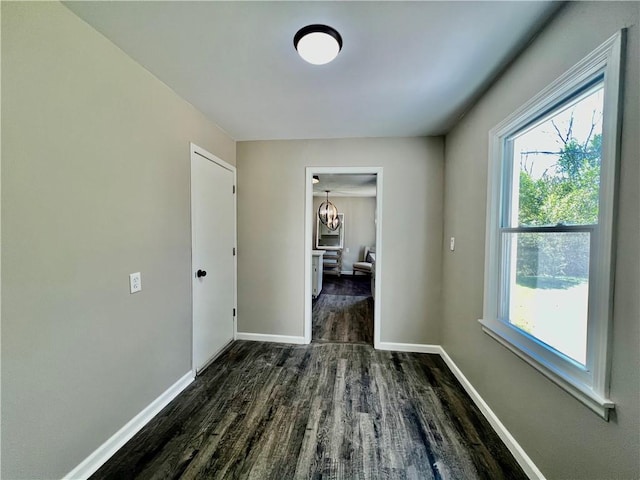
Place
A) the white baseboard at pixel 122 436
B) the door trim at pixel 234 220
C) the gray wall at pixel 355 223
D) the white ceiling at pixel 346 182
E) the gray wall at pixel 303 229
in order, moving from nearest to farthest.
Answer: the white baseboard at pixel 122 436 < the door trim at pixel 234 220 < the gray wall at pixel 303 229 < the white ceiling at pixel 346 182 < the gray wall at pixel 355 223

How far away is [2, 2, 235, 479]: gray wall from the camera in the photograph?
42.1 inches

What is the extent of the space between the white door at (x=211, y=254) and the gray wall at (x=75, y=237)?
0.37m

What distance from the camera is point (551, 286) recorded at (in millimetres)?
1327

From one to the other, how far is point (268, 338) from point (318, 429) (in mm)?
1517

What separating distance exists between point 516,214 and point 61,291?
2637mm

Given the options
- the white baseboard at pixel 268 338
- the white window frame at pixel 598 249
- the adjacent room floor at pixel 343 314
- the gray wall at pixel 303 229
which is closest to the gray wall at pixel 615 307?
the white window frame at pixel 598 249

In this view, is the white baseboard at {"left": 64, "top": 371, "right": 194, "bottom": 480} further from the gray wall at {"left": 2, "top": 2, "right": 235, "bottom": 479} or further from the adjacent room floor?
the adjacent room floor

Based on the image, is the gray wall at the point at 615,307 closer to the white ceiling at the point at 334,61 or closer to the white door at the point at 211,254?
the white ceiling at the point at 334,61

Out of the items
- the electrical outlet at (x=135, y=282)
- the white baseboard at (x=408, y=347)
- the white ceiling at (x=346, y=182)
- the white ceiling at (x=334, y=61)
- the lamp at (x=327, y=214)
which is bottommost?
the white baseboard at (x=408, y=347)

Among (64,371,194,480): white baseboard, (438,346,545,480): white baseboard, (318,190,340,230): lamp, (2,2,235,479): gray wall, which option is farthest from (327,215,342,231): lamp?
(64,371,194,480): white baseboard

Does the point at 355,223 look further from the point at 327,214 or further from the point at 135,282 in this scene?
the point at 135,282

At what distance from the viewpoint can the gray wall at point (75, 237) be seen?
1.07 m

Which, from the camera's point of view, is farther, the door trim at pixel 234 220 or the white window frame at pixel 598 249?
the door trim at pixel 234 220

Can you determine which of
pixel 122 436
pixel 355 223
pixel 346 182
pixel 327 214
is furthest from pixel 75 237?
pixel 355 223
